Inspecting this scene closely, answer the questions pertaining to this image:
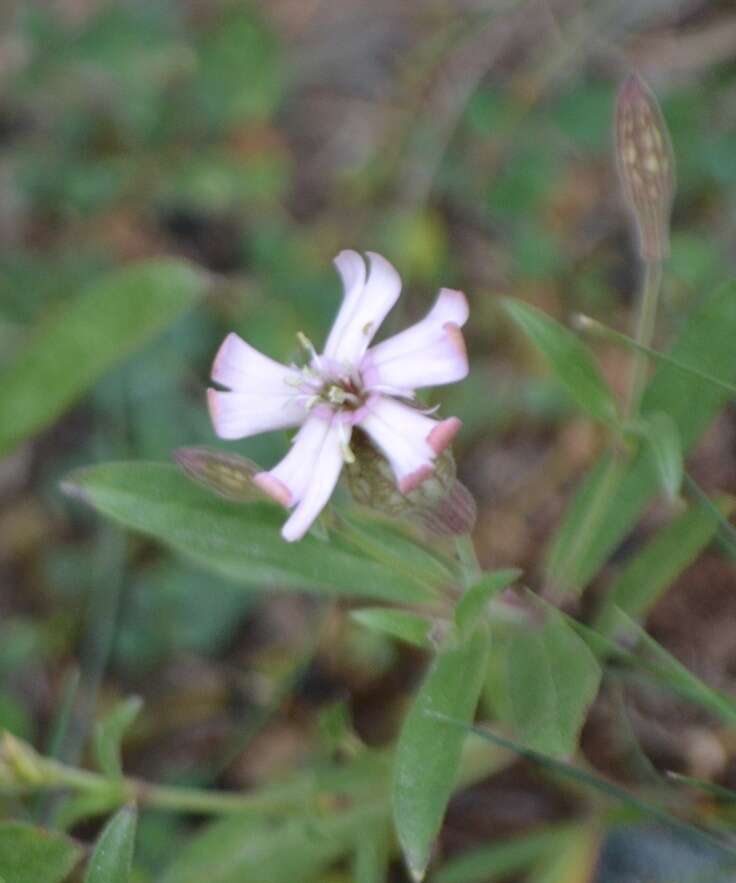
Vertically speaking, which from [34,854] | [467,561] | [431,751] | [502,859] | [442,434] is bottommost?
[502,859]

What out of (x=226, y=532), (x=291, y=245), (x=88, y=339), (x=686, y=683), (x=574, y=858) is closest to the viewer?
(x=686, y=683)

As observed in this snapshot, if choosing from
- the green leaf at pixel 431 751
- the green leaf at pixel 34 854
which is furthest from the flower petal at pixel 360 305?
the green leaf at pixel 34 854

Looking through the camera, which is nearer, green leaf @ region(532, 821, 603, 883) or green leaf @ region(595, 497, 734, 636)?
green leaf @ region(595, 497, 734, 636)

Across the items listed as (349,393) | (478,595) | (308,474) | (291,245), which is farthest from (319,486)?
(291,245)

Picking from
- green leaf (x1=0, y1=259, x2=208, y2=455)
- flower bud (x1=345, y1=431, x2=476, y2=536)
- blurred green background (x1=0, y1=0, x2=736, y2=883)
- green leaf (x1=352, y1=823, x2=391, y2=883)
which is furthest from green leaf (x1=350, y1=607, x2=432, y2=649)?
green leaf (x1=0, y1=259, x2=208, y2=455)

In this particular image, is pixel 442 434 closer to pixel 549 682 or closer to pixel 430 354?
pixel 430 354

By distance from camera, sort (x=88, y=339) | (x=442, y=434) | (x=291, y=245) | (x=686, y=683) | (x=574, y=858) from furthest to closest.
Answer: (x=291, y=245), (x=88, y=339), (x=574, y=858), (x=686, y=683), (x=442, y=434)

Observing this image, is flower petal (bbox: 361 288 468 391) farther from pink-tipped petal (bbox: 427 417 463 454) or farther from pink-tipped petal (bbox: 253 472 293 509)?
pink-tipped petal (bbox: 253 472 293 509)
